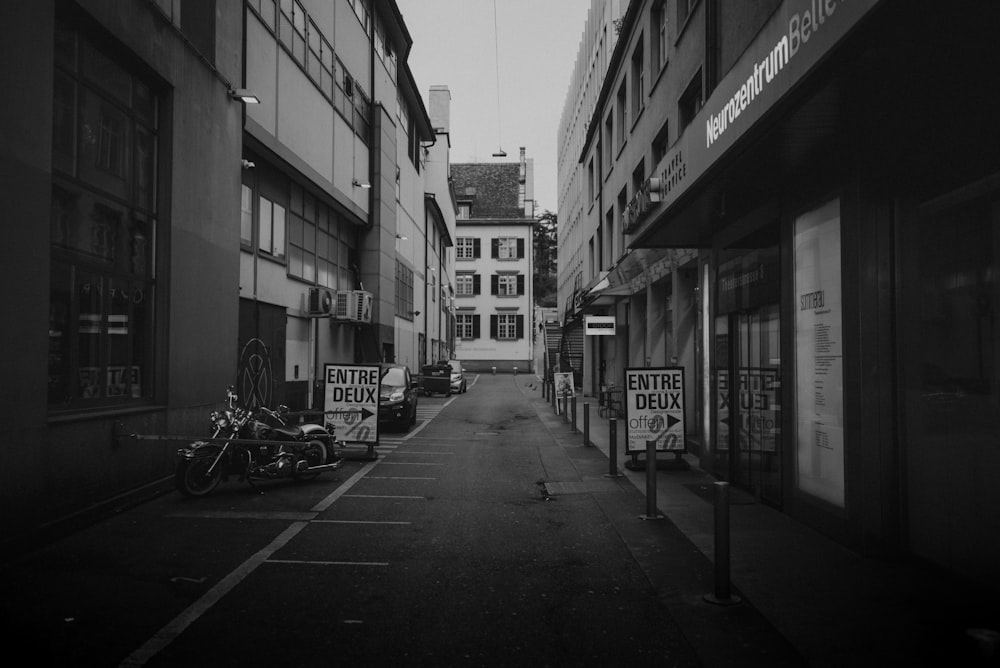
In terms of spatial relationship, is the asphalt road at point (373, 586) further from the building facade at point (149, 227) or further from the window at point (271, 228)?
the window at point (271, 228)

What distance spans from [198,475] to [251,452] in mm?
846

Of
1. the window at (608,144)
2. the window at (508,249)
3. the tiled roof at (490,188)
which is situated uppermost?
the tiled roof at (490,188)

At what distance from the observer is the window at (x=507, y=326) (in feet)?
234

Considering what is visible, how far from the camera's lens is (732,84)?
8070mm

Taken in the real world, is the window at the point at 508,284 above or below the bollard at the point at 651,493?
above

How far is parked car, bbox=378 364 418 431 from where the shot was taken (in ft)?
64.3

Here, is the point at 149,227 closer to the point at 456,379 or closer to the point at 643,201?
the point at 643,201

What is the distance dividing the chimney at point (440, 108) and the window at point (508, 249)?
56.2ft

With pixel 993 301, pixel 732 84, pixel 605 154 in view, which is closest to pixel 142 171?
pixel 732 84

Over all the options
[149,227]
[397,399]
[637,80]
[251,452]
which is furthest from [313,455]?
[637,80]

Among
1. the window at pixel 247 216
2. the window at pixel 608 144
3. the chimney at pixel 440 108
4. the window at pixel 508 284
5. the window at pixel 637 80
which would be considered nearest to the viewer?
the window at pixel 247 216

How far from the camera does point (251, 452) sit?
10.8m

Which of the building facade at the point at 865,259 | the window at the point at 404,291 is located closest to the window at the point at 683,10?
the building facade at the point at 865,259

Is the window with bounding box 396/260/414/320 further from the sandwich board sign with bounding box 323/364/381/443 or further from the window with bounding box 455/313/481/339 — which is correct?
the window with bounding box 455/313/481/339
